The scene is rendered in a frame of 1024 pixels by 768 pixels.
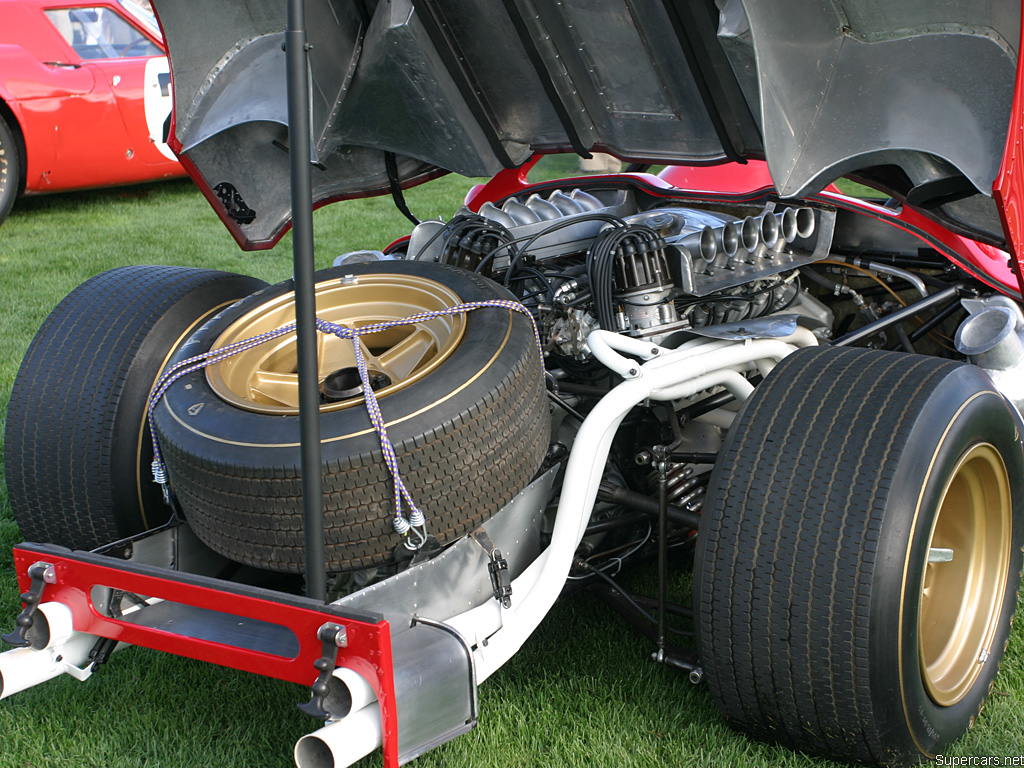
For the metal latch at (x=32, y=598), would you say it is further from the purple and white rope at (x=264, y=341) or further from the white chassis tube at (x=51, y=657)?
the purple and white rope at (x=264, y=341)

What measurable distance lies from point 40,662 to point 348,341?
1109mm

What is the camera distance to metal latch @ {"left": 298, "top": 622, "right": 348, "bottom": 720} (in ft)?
6.32

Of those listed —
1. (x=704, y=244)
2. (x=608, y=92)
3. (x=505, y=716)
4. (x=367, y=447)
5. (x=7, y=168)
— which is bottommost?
(x=505, y=716)

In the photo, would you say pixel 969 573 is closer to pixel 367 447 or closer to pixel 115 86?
pixel 367 447

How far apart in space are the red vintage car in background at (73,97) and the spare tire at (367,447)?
6.41 meters

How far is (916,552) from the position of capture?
7.38ft

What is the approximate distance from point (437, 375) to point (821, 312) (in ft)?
5.63

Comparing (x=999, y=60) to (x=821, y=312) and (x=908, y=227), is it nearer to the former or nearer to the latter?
(x=908, y=227)

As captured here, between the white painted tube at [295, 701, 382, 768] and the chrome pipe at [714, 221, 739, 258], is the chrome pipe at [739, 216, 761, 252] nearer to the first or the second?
the chrome pipe at [714, 221, 739, 258]

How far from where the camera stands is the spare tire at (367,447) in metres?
2.16

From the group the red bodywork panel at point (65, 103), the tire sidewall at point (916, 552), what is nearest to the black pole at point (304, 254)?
the tire sidewall at point (916, 552)

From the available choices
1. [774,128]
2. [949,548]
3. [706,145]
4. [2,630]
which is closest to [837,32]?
[774,128]

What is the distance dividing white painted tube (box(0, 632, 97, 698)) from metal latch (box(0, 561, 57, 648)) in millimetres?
29

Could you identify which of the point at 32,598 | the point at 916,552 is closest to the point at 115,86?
the point at 32,598
